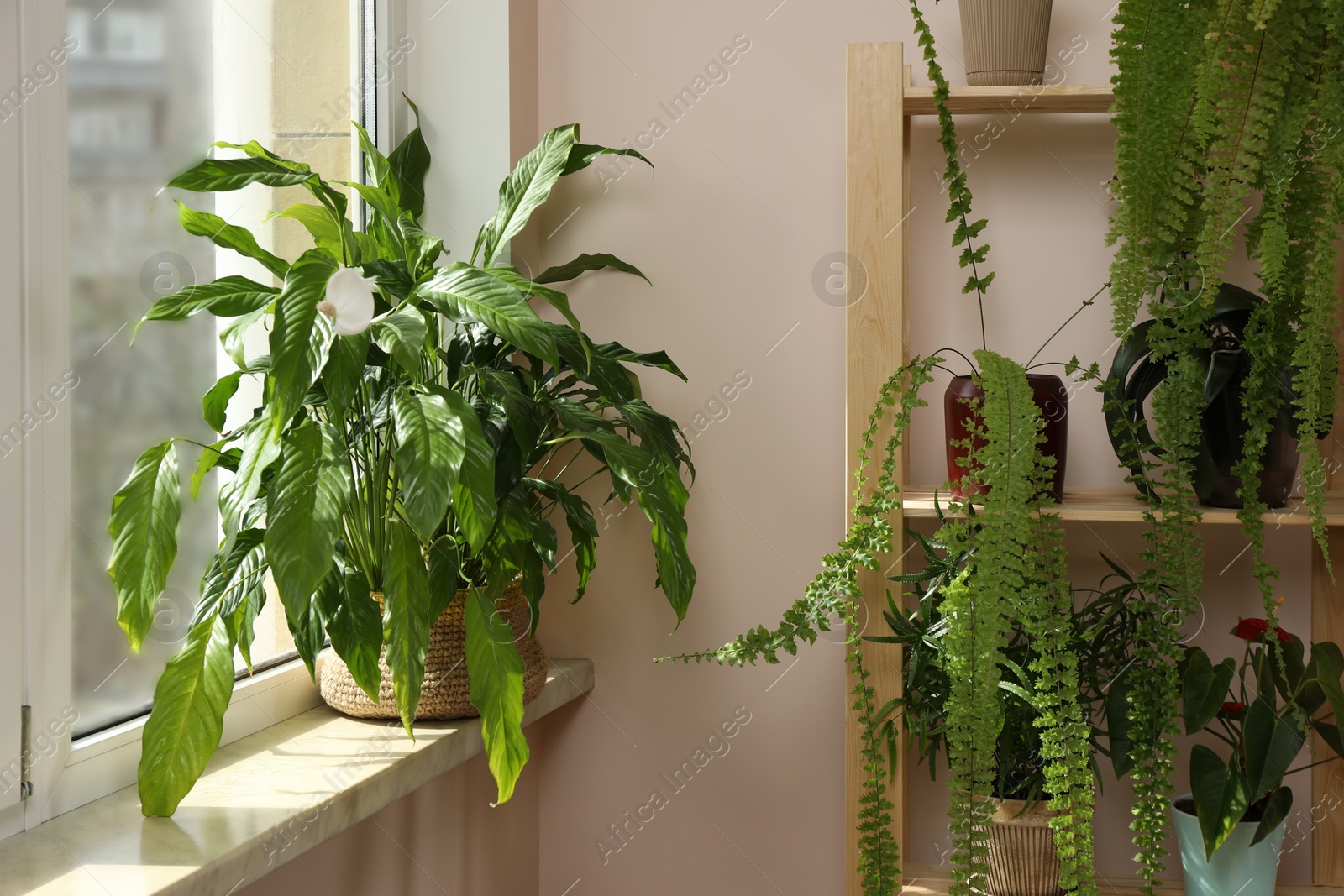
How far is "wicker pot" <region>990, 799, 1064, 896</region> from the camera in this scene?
1349 millimetres

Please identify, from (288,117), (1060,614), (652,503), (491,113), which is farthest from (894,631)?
(288,117)

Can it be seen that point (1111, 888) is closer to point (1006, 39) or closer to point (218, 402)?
point (1006, 39)

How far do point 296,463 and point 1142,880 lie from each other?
1.24 metres

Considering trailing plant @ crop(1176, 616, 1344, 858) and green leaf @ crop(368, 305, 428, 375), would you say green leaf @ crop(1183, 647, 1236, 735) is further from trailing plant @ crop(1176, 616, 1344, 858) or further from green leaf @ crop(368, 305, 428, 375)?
green leaf @ crop(368, 305, 428, 375)

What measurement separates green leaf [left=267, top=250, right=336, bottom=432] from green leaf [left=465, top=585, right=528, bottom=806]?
13.6 inches

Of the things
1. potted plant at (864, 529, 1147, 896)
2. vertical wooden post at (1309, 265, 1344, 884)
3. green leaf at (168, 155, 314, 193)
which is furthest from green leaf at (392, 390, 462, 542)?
vertical wooden post at (1309, 265, 1344, 884)

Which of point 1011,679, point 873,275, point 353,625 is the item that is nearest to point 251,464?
point 353,625

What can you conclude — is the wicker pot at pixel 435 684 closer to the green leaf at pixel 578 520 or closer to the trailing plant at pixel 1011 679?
the green leaf at pixel 578 520

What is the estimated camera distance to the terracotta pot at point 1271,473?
132 centimetres

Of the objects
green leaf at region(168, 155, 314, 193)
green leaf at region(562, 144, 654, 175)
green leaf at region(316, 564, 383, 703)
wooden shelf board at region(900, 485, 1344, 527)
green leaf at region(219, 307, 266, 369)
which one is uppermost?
green leaf at region(562, 144, 654, 175)

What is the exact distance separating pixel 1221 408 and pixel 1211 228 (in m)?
0.30

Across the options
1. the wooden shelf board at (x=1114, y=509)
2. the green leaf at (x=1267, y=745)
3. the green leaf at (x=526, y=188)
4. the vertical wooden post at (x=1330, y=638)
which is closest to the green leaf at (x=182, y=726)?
the green leaf at (x=526, y=188)

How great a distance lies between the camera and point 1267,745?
1.22 m

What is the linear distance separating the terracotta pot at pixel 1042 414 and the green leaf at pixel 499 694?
2.27ft
